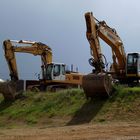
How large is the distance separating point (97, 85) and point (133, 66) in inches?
480

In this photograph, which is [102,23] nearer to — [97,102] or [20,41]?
[97,102]

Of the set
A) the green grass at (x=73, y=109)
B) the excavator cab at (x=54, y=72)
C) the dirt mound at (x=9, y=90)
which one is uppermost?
the excavator cab at (x=54, y=72)

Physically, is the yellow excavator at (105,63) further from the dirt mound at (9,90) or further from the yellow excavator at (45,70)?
the dirt mound at (9,90)

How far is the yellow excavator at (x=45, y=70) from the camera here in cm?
4216

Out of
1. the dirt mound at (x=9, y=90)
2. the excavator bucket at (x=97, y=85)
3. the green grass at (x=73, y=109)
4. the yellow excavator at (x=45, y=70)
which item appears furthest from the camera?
the yellow excavator at (x=45, y=70)

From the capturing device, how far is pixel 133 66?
39000 mm

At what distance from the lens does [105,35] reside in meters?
35.5

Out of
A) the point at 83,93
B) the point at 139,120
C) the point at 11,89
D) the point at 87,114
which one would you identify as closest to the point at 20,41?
the point at 11,89

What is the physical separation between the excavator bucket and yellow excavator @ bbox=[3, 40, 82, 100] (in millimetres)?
13426

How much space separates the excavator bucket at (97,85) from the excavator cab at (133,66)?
36.8 ft

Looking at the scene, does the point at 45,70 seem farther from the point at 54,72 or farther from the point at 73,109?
the point at 73,109

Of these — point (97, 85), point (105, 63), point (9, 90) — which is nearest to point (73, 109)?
point (97, 85)

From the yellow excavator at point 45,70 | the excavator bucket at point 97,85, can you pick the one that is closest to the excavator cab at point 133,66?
the yellow excavator at point 45,70

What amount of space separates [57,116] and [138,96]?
15.7 ft
